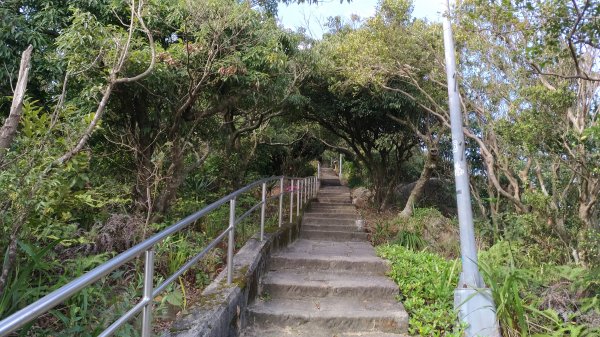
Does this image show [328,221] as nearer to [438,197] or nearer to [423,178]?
[423,178]

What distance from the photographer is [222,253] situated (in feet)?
16.8

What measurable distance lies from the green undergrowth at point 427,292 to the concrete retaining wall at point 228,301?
149cm

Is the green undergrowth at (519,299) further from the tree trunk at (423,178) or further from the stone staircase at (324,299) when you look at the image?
the tree trunk at (423,178)

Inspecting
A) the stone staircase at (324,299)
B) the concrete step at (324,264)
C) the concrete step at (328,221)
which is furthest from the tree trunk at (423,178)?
the concrete step at (324,264)

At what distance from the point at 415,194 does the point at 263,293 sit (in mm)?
7780

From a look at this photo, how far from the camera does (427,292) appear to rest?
4469mm

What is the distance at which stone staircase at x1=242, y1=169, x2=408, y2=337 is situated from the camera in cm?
395

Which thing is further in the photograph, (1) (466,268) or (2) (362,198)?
(2) (362,198)

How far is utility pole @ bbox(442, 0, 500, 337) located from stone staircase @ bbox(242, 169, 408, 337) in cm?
58

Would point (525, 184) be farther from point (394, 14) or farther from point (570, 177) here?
point (394, 14)

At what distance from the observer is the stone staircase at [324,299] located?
3953mm

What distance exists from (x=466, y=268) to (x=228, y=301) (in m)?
2.13

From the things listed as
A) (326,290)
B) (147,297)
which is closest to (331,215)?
(326,290)

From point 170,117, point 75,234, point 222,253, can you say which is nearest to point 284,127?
point 170,117
